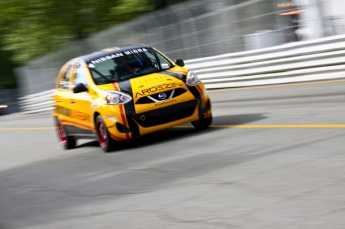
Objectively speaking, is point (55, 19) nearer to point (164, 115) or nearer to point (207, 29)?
point (207, 29)

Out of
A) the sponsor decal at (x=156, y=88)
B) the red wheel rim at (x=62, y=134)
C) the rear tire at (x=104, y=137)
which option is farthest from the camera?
the red wheel rim at (x=62, y=134)

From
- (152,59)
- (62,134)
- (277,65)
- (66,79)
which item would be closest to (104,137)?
(152,59)

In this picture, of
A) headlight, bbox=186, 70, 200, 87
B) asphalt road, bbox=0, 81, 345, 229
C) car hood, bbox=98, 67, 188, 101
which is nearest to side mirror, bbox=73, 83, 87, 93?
car hood, bbox=98, 67, 188, 101

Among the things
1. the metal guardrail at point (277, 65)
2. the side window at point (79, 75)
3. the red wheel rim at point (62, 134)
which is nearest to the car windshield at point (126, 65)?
the side window at point (79, 75)

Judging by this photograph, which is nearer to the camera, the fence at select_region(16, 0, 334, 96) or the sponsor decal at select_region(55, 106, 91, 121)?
the sponsor decal at select_region(55, 106, 91, 121)

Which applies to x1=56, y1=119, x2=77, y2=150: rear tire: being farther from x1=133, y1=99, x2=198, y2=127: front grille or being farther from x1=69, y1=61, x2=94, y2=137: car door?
x1=133, y1=99, x2=198, y2=127: front grille

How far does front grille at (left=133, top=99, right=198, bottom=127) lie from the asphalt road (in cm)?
35

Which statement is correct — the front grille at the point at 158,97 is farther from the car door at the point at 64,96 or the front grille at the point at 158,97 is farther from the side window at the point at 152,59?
the car door at the point at 64,96

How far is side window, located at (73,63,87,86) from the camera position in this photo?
12452 mm

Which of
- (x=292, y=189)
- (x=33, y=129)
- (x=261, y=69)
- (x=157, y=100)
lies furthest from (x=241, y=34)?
(x=292, y=189)

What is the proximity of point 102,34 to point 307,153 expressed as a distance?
2190cm

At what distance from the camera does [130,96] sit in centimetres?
1130

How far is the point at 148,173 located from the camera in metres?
9.07

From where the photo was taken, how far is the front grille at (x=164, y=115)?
11.4 metres
